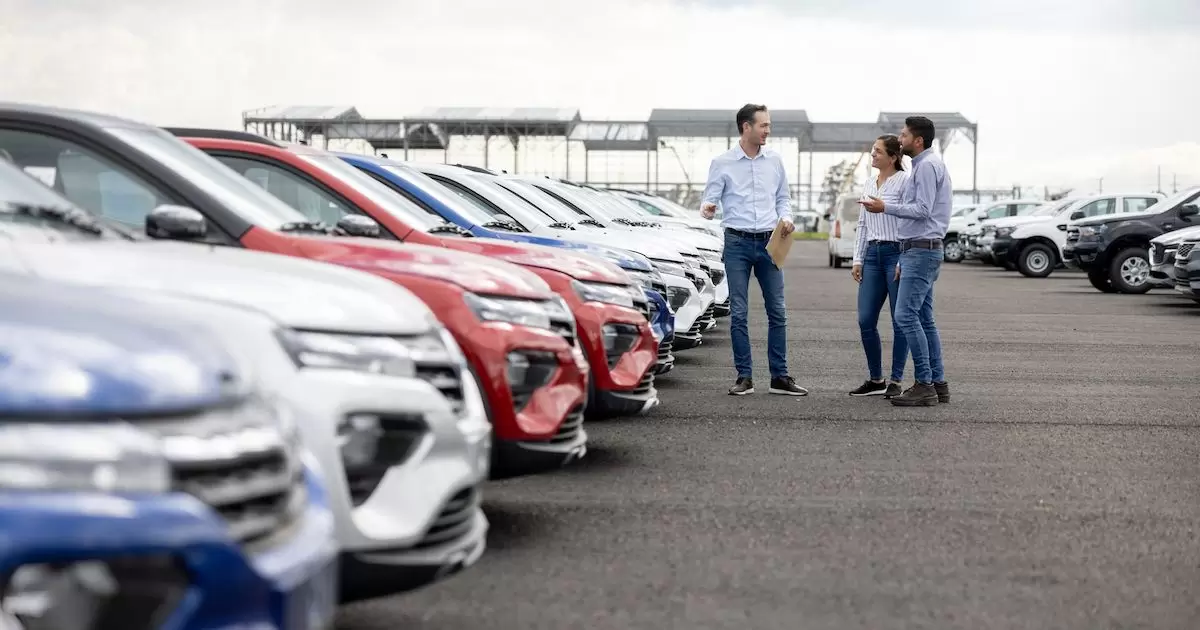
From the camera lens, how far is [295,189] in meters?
7.90

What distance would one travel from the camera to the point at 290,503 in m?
3.16

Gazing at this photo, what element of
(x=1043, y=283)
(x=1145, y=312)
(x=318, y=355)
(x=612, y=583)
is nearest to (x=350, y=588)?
(x=318, y=355)

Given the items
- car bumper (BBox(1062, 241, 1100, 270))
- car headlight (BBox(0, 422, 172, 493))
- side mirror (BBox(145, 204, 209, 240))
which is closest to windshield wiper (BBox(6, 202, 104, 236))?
side mirror (BBox(145, 204, 209, 240))

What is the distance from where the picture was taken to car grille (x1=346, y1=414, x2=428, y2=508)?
4.29 meters

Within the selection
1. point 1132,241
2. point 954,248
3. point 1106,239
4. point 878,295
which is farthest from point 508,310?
point 954,248

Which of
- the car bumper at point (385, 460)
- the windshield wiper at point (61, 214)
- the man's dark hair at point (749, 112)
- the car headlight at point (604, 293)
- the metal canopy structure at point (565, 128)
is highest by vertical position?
the metal canopy structure at point (565, 128)

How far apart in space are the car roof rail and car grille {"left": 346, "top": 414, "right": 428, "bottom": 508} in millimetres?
4034

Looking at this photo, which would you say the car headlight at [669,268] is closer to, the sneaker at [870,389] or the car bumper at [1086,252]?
the sneaker at [870,389]

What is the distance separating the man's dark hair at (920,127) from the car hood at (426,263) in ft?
16.3

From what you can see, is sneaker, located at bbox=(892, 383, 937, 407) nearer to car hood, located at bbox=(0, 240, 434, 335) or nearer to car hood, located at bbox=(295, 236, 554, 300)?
car hood, located at bbox=(295, 236, 554, 300)

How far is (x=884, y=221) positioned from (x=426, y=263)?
5524 millimetres

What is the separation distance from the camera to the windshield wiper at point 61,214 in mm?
4762

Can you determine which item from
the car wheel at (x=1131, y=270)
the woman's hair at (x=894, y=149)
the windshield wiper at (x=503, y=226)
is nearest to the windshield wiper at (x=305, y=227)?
the windshield wiper at (x=503, y=226)

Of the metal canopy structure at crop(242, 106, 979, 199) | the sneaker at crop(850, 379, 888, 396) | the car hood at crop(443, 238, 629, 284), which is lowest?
the sneaker at crop(850, 379, 888, 396)
